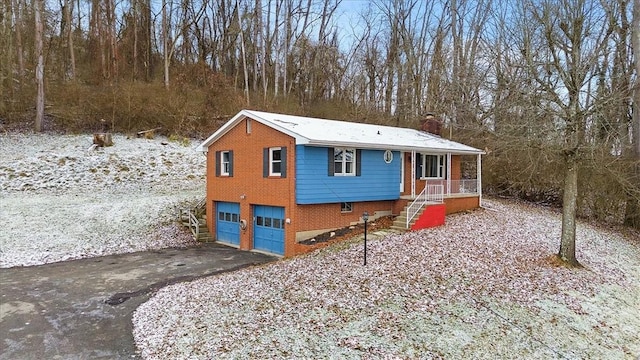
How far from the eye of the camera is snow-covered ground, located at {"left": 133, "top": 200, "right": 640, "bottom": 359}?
6418mm

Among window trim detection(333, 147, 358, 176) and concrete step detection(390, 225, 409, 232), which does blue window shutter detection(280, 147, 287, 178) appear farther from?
concrete step detection(390, 225, 409, 232)

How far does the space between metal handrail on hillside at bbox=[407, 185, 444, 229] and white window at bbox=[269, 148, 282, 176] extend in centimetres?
484

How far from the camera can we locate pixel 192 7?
33219 millimetres

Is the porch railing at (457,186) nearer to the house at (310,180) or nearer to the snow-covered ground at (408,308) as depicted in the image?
the house at (310,180)

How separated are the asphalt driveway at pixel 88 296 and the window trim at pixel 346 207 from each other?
3.11 m

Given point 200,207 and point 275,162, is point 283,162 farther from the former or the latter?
point 200,207

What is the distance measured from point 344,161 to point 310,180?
1718 millimetres

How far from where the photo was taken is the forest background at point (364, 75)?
10516 mm

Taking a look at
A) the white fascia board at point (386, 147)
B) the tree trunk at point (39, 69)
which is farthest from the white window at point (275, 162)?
the tree trunk at point (39, 69)

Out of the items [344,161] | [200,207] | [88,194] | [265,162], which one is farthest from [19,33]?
[344,161]

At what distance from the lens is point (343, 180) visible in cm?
1426

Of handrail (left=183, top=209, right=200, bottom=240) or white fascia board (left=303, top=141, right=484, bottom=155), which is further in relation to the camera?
handrail (left=183, top=209, right=200, bottom=240)

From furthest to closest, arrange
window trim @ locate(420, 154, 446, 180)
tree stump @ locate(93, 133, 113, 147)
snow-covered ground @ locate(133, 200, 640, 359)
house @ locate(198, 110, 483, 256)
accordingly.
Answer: tree stump @ locate(93, 133, 113, 147), window trim @ locate(420, 154, 446, 180), house @ locate(198, 110, 483, 256), snow-covered ground @ locate(133, 200, 640, 359)

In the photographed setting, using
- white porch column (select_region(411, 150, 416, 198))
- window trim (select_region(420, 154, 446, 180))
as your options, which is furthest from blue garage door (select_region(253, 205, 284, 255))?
window trim (select_region(420, 154, 446, 180))
